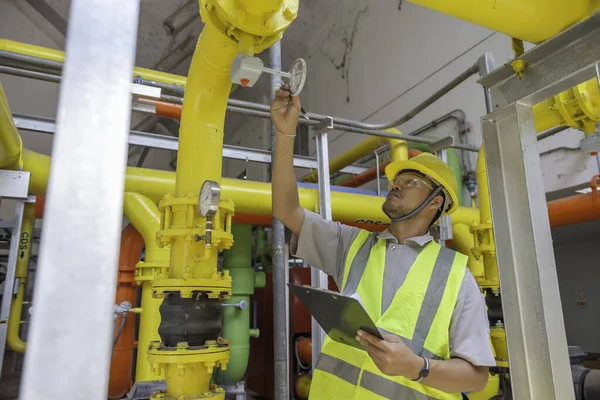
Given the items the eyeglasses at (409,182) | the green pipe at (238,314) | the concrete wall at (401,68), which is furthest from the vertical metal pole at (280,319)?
the concrete wall at (401,68)

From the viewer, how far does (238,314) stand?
3.04 metres

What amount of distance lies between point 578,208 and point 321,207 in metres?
1.97

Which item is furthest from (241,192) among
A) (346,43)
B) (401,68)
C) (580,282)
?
(346,43)

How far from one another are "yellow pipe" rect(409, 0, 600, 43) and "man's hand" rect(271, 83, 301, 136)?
1.47ft

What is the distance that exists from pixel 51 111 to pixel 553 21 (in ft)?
16.9

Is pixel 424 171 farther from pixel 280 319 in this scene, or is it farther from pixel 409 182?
pixel 280 319

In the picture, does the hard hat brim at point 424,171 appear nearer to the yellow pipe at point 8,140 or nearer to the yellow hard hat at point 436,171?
the yellow hard hat at point 436,171

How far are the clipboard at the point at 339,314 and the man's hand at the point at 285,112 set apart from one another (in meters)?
0.49

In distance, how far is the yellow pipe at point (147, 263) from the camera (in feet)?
6.68

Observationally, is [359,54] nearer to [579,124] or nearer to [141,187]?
[141,187]

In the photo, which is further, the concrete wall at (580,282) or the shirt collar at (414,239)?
the concrete wall at (580,282)

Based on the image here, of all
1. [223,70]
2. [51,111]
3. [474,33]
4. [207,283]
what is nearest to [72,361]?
[207,283]

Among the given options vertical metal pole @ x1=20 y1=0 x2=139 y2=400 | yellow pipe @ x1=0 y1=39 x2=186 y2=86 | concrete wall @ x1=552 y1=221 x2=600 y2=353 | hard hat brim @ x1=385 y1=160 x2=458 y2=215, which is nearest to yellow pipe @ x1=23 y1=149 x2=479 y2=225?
yellow pipe @ x1=0 y1=39 x2=186 y2=86

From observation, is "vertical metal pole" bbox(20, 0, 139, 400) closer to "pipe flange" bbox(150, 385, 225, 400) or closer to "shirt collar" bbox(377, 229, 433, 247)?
"pipe flange" bbox(150, 385, 225, 400)
